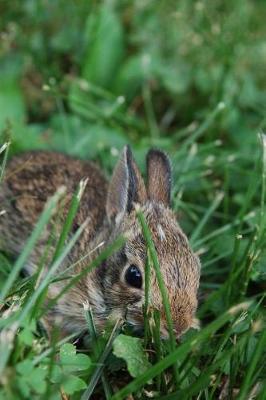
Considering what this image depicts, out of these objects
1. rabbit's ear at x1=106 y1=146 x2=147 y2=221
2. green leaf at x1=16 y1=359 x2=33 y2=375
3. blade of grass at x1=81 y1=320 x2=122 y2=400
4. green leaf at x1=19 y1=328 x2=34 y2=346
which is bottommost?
blade of grass at x1=81 y1=320 x2=122 y2=400

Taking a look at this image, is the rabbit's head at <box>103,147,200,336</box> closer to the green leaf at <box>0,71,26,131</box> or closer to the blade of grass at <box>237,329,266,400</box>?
the blade of grass at <box>237,329,266,400</box>

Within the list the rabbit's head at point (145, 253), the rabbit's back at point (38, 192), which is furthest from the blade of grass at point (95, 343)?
the rabbit's back at point (38, 192)

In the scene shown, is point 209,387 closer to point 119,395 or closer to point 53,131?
point 119,395

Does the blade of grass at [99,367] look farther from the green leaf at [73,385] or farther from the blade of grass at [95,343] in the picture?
the green leaf at [73,385]

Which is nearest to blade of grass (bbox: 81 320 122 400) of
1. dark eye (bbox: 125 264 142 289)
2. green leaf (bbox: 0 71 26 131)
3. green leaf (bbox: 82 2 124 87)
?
dark eye (bbox: 125 264 142 289)

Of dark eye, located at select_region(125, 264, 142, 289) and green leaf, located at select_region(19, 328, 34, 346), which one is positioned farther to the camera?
dark eye, located at select_region(125, 264, 142, 289)

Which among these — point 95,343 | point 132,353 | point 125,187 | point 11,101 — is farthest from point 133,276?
point 11,101

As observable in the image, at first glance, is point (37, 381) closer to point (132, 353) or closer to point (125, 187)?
point (132, 353)
